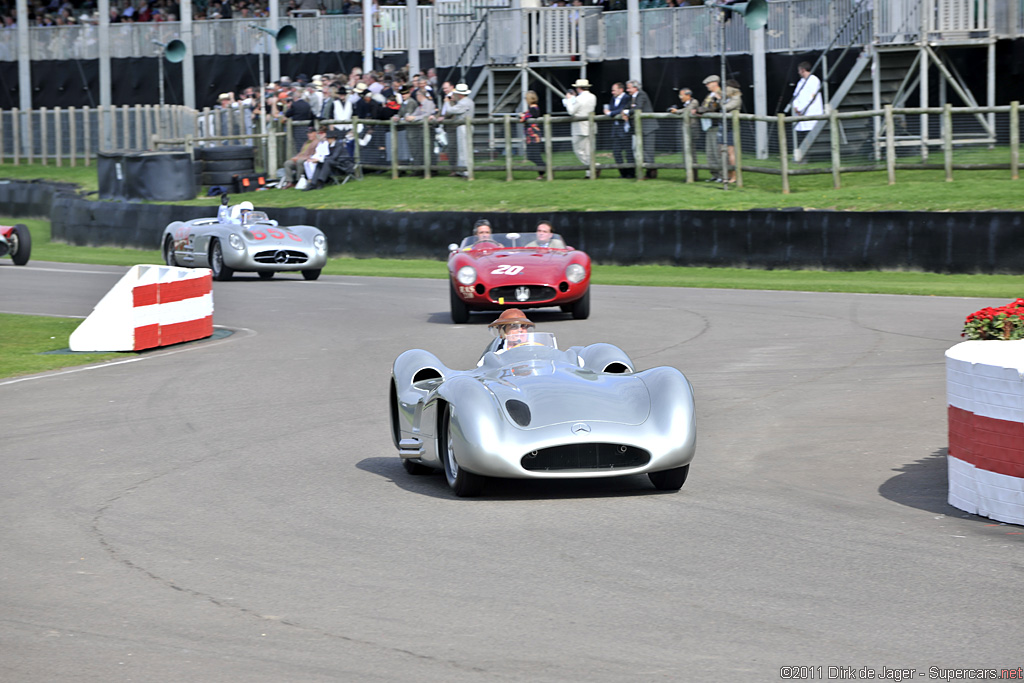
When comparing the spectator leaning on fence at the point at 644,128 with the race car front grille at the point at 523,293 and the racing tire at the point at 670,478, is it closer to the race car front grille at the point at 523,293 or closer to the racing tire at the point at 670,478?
the race car front grille at the point at 523,293

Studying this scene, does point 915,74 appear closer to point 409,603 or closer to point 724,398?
point 724,398

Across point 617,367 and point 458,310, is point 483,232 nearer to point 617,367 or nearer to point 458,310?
point 458,310

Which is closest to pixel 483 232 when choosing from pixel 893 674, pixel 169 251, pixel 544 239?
pixel 544 239

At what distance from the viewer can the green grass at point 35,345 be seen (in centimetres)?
1324

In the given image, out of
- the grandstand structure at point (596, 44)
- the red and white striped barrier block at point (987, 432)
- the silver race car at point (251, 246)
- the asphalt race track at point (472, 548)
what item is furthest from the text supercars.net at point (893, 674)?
the grandstand structure at point (596, 44)

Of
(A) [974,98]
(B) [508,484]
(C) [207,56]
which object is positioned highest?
(C) [207,56]

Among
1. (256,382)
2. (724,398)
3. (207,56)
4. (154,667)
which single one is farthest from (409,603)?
(207,56)

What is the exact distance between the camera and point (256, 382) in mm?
11859

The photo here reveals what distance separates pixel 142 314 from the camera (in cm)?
1433

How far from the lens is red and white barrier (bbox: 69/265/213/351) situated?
14.2m

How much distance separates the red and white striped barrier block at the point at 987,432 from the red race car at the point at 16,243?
20.4m

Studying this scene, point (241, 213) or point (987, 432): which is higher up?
point (241, 213)

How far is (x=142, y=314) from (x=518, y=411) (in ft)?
26.8

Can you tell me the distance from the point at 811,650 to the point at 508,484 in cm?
328
